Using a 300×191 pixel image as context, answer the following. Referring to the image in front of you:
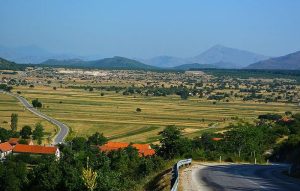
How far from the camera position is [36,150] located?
211 feet

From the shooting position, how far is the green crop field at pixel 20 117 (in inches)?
3439

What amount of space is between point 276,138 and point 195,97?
116 meters

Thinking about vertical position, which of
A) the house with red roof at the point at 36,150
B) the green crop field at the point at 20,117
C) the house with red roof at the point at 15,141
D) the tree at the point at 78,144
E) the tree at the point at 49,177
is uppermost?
the tree at the point at 49,177

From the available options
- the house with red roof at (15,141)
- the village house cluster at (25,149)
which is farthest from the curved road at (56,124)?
the village house cluster at (25,149)

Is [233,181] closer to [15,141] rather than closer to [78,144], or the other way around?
[78,144]

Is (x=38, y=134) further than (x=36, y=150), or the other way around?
(x=38, y=134)

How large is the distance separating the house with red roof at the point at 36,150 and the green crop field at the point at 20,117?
1320 cm

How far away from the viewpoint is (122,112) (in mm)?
117125

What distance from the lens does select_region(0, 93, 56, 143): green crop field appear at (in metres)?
87.3

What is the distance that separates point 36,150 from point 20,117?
123ft

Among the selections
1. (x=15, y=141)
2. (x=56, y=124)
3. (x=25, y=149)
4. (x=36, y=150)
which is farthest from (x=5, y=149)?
(x=56, y=124)

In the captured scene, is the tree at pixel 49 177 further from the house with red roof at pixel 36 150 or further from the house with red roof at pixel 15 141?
the house with red roof at pixel 15 141

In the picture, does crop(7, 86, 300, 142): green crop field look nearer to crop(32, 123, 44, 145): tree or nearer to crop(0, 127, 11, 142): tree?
crop(32, 123, 44, 145): tree

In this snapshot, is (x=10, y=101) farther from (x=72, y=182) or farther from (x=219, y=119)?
(x=72, y=182)
